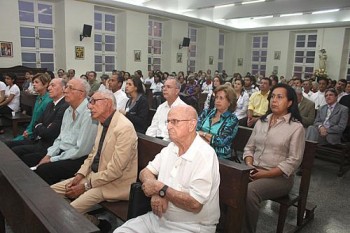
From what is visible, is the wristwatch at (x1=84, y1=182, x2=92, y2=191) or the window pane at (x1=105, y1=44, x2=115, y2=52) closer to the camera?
the wristwatch at (x1=84, y1=182, x2=92, y2=191)

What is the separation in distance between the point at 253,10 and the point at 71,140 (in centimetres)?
1193

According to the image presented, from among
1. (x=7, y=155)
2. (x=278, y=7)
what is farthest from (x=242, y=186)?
(x=278, y=7)

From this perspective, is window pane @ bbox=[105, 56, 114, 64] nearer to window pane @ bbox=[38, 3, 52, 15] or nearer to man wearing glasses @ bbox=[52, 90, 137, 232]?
window pane @ bbox=[38, 3, 52, 15]

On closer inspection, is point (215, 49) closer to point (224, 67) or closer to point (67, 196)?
point (224, 67)

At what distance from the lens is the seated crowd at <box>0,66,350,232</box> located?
5.65ft

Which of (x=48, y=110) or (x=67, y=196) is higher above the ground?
(x=48, y=110)

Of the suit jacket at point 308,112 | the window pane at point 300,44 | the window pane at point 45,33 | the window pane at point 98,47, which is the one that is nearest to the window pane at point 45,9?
the window pane at point 45,33

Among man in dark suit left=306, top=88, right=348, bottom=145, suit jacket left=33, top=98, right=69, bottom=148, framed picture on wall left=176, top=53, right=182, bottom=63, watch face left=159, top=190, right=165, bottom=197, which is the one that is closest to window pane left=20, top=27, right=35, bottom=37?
framed picture on wall left=176, top=53, right=182, bottom=63

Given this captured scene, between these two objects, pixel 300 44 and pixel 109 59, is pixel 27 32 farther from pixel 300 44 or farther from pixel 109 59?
pixel 300 44

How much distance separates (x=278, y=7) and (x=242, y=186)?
1203 centimetres

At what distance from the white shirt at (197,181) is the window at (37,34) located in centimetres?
982

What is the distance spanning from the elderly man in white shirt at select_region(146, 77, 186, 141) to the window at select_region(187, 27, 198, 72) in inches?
456

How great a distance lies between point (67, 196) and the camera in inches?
95.9

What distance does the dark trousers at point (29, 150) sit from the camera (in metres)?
3.10
